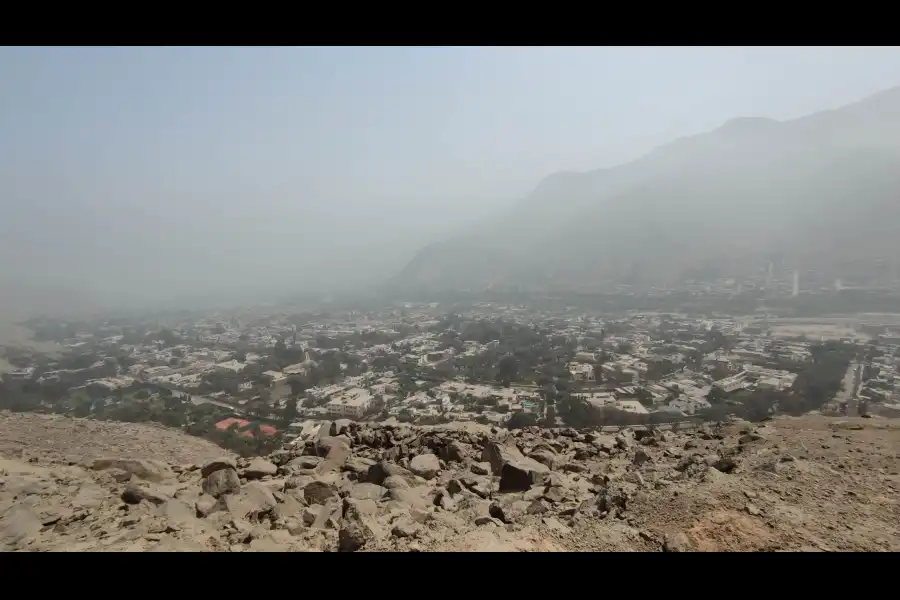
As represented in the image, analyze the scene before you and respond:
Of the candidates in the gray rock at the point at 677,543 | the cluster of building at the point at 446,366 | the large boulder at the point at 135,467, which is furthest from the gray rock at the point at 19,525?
the gray rock at the point at 677,543

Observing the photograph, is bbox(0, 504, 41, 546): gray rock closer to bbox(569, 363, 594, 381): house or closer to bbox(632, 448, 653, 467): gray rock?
bbox(632, 448, 653, 467): gray rock

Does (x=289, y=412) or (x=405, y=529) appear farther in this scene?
(x=289, y=412)

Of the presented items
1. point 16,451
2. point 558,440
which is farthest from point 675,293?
point 16,451

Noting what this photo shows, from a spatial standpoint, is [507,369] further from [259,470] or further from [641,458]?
[259,470]

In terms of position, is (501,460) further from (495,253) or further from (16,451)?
(495,253)

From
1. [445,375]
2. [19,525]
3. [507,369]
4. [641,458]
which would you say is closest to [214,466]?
[19,525]

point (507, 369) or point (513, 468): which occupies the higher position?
point (513, 468)

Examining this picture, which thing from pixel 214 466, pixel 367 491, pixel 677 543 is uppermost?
pixel 677 543

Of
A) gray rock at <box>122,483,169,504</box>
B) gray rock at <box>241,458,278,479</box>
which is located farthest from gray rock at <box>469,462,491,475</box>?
gray rock at <box>122,483,169,504</box>
